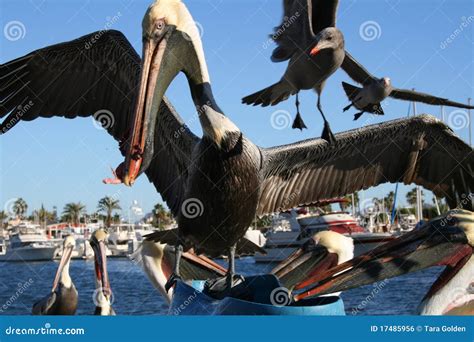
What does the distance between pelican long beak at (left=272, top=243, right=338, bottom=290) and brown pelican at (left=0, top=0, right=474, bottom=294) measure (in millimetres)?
412

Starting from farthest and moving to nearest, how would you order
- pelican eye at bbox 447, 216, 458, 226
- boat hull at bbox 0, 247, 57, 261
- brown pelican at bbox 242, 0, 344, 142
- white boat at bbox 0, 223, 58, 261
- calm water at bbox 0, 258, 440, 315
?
1. white boat at bbox 0, 223, 58, 261
2. boat hull at bbox 0, 247, 57, 261
3. calm water at bbox 0, 258, 440, 315
4. pelican eye at bbox 447, 216, 458, 226
5. brown pelican at bbox 242, 0, 344, 142

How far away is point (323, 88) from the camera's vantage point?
498 centimetres

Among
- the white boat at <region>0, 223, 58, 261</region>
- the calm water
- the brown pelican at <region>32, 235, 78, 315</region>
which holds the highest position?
the brown pelican at <region>32, 235, 78, 315</region>

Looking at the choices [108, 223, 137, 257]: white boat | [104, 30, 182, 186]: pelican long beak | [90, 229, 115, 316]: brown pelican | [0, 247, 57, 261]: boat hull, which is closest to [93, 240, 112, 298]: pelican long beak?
[90, 229, 115, 316]: brown pelican

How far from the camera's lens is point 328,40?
4551 mm

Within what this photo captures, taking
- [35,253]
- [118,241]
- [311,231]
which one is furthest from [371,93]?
[35,253]

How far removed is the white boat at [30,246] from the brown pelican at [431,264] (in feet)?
130

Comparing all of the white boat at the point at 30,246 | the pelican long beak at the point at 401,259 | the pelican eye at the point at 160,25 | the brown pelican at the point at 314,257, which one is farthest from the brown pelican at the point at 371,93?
the white boat at the point at 30,246

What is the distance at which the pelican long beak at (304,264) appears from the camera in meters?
6.13

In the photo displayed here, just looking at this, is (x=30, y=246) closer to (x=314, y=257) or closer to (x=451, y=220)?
(x=314, y=257)

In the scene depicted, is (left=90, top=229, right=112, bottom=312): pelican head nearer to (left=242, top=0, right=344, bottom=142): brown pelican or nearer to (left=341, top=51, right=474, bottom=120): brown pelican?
(left=242, top=0, right=344, bottom=142): brown pelican

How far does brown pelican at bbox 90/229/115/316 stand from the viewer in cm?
1001

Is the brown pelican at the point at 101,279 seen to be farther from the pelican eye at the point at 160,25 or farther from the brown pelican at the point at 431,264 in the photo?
the pelican eye at the point at 160,25

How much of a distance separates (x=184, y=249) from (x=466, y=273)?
2.43 meters
